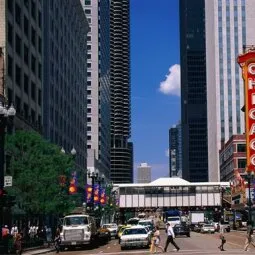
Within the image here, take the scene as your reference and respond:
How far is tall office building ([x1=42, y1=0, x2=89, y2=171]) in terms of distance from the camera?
105312mm

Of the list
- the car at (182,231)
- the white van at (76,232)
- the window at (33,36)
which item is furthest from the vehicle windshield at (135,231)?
the window at (33,36)

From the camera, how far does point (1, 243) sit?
107 feet

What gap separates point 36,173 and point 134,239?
1439 centimetres

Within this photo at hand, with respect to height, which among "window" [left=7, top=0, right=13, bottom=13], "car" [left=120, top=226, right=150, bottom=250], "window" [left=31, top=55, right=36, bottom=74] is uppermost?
"window" [left=7, top=0, right=13, bottom=13]

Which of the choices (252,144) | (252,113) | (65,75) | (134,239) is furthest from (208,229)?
(134,239)

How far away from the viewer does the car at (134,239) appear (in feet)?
156

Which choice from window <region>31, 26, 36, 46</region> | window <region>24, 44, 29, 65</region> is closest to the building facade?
window <region>31, 26, 36, 46</region>

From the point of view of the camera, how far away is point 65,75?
124 metres

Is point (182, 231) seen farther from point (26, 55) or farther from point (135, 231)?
point (135, 231)

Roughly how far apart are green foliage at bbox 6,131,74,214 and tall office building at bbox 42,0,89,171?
37.4m

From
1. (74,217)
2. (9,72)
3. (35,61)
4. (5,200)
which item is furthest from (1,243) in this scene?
(35,61)

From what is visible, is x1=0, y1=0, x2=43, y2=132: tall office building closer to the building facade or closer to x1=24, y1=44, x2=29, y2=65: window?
x1=24, y1=44, x2=29, y2=65: window

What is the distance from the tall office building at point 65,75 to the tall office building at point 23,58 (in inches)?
470

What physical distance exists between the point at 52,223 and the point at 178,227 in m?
26.4
